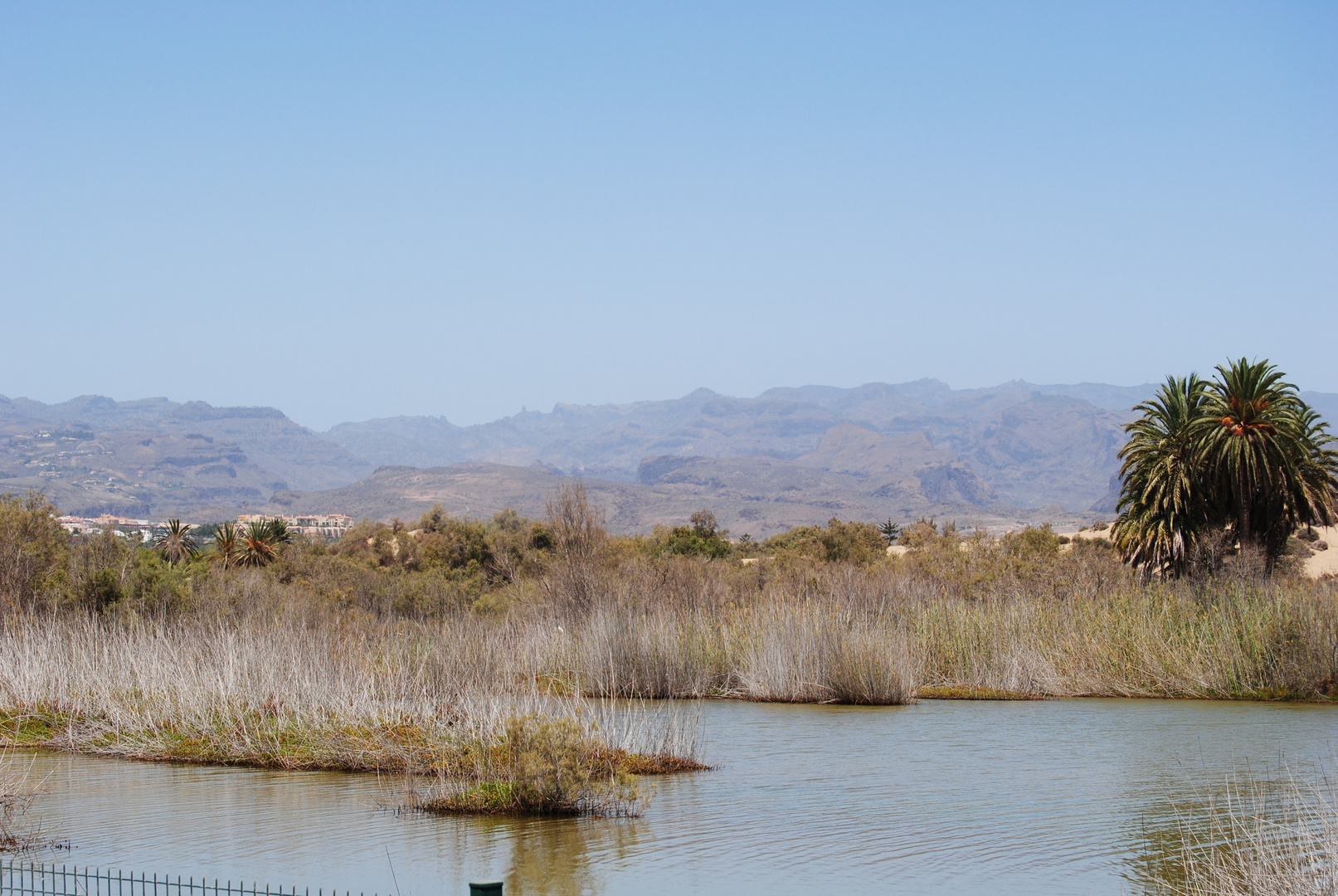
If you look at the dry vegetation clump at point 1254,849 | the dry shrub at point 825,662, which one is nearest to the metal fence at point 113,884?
the dry vegetation clump at point 1254,849

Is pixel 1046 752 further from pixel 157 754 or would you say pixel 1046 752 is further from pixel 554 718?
pixel 157 754

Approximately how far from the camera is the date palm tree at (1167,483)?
1391 inches

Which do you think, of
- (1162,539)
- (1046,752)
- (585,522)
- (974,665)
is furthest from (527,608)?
(1162,539)

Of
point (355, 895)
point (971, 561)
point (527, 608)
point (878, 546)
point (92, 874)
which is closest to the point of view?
point (355, 895)

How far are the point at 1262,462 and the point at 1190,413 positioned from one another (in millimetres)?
3361

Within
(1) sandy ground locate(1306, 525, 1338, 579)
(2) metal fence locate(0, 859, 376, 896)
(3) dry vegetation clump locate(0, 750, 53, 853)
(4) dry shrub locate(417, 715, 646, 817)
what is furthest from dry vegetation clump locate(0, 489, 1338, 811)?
(1) sandy ground locate(1306, 525, 1338, 579)

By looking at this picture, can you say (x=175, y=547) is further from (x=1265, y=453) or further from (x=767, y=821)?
(x=767, y=821)

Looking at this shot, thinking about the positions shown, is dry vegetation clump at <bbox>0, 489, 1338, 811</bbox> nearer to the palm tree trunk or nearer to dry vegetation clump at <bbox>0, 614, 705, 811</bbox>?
dry vegetation clump at <bbox>0, 614, 705, 811</bbox>

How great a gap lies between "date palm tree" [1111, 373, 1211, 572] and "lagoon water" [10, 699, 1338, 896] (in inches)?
643

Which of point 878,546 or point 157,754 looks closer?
point 157,754

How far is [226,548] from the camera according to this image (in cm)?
5481

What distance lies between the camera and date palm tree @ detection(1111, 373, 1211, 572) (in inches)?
1391

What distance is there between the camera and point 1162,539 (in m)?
35.9

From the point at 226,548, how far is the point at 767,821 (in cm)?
4682
